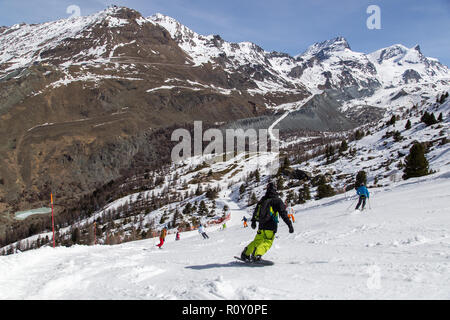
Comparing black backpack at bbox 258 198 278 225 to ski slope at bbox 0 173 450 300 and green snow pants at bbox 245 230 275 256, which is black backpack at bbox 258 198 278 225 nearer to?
green snow pants at bbox 245 230 275 256

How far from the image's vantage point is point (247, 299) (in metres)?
6.36

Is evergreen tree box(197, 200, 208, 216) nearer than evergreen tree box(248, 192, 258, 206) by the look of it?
No

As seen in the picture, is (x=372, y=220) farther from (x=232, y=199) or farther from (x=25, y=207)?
(x=25, y=207)

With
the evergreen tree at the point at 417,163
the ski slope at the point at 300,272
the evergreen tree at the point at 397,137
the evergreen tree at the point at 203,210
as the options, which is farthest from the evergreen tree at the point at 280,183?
the ski slope at the point at 300,272

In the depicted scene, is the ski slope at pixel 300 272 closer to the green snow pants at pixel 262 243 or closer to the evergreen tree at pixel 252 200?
the green snow pants at pixel 262 243

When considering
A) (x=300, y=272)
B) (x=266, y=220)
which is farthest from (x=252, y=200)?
(x=300, y=272)

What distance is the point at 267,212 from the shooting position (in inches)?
360

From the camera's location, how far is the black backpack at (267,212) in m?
9.11

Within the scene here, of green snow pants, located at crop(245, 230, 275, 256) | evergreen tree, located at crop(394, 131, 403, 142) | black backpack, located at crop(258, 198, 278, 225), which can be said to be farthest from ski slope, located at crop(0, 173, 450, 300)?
evergreen tree, located at crop(394, 131, 403, 142)

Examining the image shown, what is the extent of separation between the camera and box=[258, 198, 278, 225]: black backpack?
9109 millimetres

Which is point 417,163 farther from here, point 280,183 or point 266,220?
point 280,183
